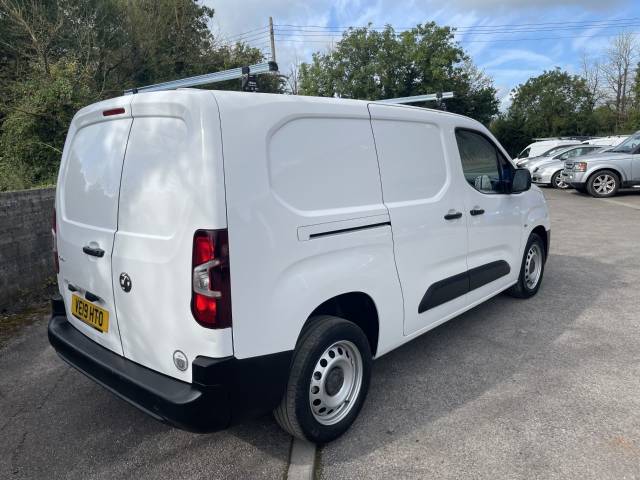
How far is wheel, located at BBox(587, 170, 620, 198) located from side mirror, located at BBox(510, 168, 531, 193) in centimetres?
1141

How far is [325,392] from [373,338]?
0.50 metres

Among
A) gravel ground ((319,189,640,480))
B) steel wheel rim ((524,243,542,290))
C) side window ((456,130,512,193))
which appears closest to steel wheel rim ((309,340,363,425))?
gravel ground ((319,189,640,480))

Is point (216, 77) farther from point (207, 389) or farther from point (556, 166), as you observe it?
point (556, 166)

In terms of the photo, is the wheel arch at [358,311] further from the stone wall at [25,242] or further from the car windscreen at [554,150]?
the car windscreen at [554,150]

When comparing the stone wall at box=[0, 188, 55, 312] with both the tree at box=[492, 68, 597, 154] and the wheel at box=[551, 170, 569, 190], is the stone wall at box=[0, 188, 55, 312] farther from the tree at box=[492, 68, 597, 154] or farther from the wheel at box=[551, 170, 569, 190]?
the tree at box=[492, 68, 597, 154]

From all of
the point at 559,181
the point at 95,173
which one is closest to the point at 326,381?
the point at 95,173

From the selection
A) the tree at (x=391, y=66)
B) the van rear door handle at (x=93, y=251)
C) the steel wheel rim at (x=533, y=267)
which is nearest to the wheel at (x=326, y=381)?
the van rear door handle at (x=93, y=251)

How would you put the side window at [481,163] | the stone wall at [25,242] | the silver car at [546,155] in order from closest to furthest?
1. the side window at [481,163]
2. the stone wall at [25,242]
3. the silver car at [546,155]

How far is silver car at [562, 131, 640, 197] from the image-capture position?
13.6m

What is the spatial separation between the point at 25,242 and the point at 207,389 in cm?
399

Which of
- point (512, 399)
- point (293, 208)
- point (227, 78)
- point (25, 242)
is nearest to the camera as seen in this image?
point (293, 208)

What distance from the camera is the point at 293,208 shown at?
2.38m

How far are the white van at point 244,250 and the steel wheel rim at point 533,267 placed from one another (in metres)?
2.06

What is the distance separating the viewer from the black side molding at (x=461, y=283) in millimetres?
3350
